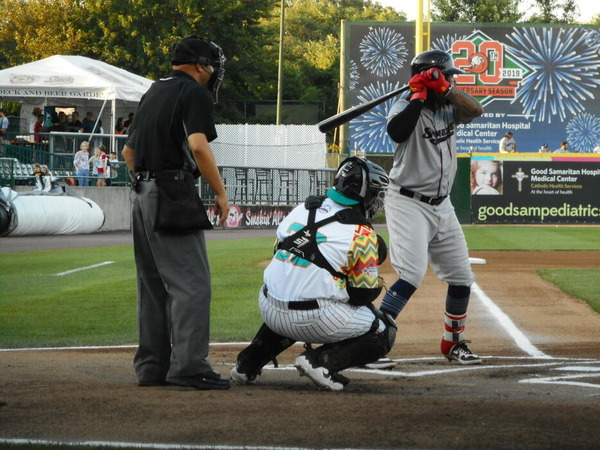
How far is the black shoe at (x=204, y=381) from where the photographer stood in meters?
5.76

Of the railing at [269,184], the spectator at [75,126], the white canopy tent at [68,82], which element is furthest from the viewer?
the railing at [269,184]

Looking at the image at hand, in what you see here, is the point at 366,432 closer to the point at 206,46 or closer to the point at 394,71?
the point at 206,46

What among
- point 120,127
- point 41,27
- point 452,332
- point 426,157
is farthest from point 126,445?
point 41,27

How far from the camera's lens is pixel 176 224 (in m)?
5.71

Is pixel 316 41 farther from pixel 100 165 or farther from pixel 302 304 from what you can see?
pixel 302 304

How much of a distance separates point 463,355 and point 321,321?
1.95m

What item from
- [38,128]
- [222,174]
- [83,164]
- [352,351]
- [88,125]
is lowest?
[352,351]

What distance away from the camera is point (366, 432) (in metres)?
4.52

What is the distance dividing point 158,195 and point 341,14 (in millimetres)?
95586

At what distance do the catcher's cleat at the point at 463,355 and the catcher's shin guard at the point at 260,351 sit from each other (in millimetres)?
1698

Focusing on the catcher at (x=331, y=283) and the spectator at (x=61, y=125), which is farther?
the spectator at (x=61, y=125)

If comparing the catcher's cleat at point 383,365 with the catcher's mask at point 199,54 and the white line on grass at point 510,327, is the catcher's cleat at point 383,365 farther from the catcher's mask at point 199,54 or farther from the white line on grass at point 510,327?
the catcher's mask at point 199,54

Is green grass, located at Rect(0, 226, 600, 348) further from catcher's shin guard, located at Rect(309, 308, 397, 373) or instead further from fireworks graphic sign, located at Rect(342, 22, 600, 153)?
fireworks graphic sign, located at Rect(342, 22, 600, 153)

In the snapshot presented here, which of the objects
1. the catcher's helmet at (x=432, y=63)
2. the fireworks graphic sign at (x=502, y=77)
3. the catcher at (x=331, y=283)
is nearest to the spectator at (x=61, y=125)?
the fireworks graphic sign at (x=502, y=77)
